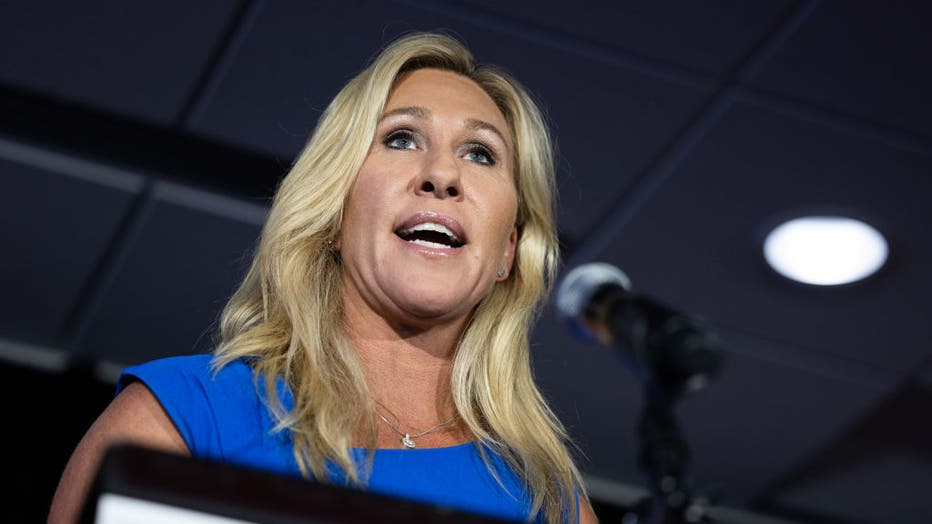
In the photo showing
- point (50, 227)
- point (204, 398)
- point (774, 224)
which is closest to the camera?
point (204, 398)

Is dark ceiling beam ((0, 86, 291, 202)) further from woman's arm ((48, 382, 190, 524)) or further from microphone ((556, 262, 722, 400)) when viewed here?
woman's arm ((48, 382, 190, 524))

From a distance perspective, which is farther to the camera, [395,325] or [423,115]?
[423,115]

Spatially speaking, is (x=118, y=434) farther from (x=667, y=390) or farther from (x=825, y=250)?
(x=825, y=250)

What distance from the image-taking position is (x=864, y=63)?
256 centimetres

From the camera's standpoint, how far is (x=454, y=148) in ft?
5.27

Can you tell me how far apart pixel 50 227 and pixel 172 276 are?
0.31 meters

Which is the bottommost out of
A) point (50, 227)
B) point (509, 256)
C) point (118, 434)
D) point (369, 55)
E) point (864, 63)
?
point (118, 434)

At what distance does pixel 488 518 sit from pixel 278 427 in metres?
0.61

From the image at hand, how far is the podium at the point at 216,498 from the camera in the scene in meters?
0.61

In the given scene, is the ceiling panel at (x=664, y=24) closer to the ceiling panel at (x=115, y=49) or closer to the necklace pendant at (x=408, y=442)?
the ceiling panel at (x=115, y=49)

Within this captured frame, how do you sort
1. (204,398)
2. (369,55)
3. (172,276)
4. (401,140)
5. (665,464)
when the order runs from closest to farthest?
(665,464), (204,398), (401,140), (369,55), (172,276)

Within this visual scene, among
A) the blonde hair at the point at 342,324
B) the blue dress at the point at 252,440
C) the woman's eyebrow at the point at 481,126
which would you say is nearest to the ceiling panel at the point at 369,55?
the blonde hair at the point at 342,324

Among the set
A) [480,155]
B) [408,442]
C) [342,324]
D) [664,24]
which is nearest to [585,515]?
[408,442]

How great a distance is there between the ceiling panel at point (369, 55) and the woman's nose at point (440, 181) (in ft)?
3.41
